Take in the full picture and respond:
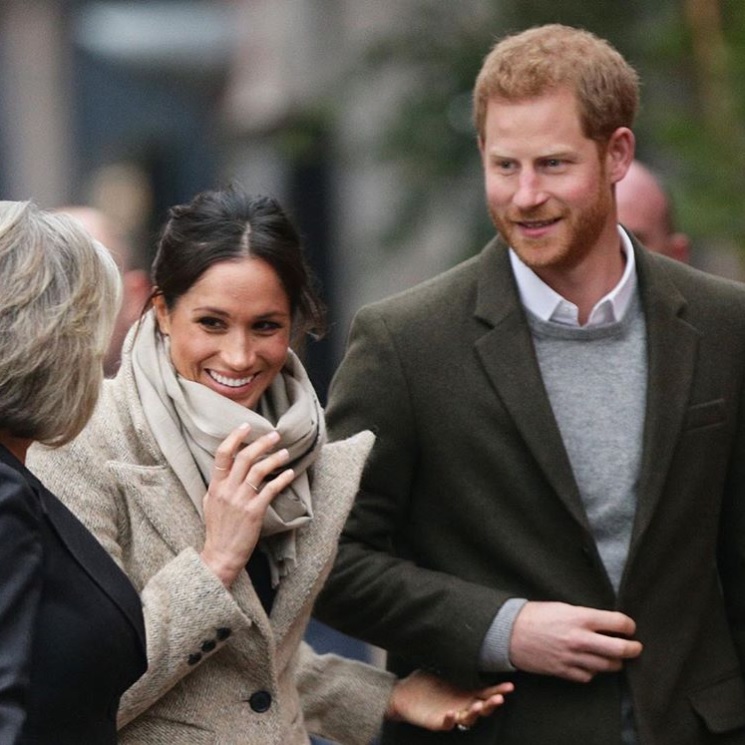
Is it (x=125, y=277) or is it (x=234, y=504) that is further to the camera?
(x=125, y=277)

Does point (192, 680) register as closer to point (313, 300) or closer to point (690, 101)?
point (313, 300)

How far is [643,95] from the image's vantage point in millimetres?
8070

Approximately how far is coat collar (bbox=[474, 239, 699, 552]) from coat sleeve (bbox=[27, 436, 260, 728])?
0.82m

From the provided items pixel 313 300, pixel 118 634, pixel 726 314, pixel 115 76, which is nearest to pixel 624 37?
pixel 726 314

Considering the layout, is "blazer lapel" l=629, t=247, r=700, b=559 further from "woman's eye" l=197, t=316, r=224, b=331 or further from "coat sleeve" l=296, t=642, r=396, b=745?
"woman's eye" l=197, t=316, r=224, b=331

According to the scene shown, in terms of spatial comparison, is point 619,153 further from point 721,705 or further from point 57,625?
point 57,625

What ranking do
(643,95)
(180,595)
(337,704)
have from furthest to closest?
(643,95) < (337,704) < (180,595)

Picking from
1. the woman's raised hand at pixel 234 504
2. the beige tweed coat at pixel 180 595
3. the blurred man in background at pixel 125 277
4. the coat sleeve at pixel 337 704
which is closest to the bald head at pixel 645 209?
the blurred man in background at pixel 125 277

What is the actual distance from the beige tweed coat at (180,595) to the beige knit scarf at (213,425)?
3cm

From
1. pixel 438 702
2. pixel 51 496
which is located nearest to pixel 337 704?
pixel 438 702

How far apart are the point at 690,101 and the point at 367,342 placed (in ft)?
11.9

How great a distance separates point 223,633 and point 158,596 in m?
0.14

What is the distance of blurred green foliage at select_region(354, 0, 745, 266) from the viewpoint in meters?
6.96

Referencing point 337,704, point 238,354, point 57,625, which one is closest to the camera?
point 57,625
